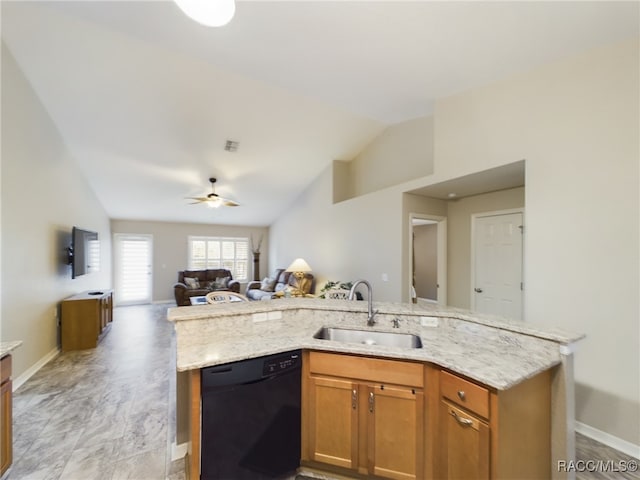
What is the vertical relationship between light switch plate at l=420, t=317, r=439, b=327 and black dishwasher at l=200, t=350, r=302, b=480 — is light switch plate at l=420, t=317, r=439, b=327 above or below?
above

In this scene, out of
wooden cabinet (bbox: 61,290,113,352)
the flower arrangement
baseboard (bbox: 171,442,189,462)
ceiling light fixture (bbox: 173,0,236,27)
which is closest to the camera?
ceiling light fixture (bbox: 173,0,236,27)

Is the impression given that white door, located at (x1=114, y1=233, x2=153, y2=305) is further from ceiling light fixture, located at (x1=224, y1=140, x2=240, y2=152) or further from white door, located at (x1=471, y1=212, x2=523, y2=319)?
white door, located at (x1=471, y1=212, x2=523, y2=319)

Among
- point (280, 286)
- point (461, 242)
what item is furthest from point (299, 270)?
point (461, 242)

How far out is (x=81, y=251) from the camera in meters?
4.46

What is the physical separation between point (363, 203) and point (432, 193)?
1152mm

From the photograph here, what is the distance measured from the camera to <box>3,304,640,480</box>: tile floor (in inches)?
72.9

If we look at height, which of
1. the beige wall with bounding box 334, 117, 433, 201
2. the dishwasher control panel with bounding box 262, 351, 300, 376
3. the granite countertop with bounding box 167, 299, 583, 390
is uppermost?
the beige wall with bounding box 334, 117, 433, 201

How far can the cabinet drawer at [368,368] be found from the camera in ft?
5.23

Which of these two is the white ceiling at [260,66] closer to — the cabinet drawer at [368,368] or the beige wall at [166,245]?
the cabinet drawer at [368,368]

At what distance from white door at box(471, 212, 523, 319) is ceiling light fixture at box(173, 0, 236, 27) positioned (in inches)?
144

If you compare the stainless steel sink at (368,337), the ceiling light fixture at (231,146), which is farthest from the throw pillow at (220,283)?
the stainless steel sink at (368,337)

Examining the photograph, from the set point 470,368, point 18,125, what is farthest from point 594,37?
point 18,125

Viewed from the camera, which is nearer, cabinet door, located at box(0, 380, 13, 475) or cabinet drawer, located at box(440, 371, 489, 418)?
cabinet drawer, located at box(440, 371, 489, 418)

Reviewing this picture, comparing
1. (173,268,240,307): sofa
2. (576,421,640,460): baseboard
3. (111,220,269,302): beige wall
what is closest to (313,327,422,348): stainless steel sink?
(576,421,640,460): baseboard
